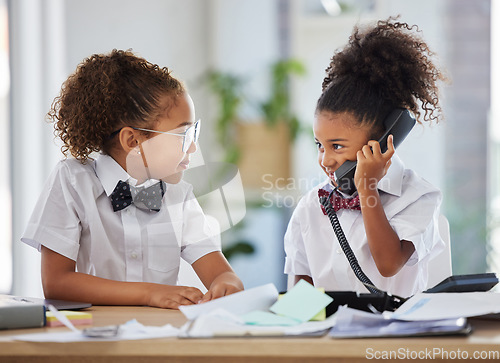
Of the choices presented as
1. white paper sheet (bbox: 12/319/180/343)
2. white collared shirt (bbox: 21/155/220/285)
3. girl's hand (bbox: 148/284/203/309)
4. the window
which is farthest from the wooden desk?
the window

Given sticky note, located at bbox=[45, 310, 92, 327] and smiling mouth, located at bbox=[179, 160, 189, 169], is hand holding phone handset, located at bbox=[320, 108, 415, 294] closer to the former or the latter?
smiling mouth, located at bbox=[179, 160, 189, 169]

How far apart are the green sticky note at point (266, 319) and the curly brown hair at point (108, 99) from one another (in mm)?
598

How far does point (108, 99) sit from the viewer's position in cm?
131

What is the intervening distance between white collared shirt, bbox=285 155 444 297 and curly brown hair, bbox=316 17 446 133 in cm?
14

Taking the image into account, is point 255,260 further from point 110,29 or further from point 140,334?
point 140,334

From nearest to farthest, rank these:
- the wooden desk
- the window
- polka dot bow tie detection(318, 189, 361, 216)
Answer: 1. the wooden desk
2. polka dot bow tie detection(318, 189, 361, 216)
3. the window

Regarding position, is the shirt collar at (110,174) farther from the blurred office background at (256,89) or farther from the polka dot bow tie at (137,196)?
the blurred office background at (256,89)

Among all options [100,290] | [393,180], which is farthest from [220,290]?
[393,180]

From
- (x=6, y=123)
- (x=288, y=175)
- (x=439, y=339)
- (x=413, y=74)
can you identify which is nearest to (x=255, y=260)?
(x=288, y=175)

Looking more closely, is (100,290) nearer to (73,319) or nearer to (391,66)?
(73,319)

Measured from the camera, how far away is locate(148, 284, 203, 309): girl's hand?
1.05 m

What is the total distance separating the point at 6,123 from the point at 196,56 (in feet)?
3.30

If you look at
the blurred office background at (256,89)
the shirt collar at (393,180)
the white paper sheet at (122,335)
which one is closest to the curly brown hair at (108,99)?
the shirt collar at (393,180)

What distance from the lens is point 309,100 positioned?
310 cm
